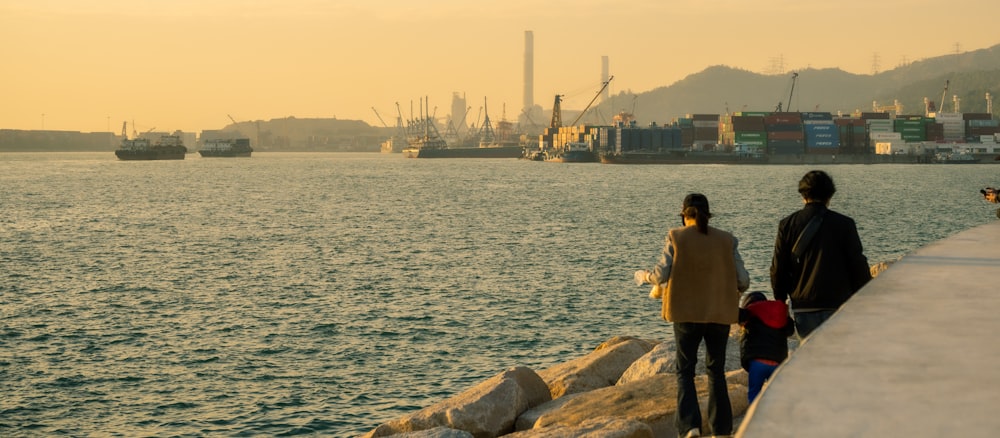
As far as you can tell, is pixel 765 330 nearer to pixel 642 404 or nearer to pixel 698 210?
pixel 698 210

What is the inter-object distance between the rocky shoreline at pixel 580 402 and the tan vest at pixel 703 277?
1143 millimetres

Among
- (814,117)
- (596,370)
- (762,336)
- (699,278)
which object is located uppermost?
(814,117)

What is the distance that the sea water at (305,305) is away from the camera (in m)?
15.9

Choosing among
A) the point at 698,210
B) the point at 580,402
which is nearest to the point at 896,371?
the point at 698,210

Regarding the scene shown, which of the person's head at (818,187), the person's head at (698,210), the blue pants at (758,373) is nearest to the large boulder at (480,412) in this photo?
the blue pants at (758,373)

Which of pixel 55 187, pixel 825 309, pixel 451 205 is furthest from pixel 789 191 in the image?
pixel 825 309

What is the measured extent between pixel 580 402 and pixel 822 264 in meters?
3.13

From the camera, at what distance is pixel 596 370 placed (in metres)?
12.0

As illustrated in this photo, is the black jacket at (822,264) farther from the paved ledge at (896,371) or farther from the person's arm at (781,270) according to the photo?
the paved ledge at (896,371)

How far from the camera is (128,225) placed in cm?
5406

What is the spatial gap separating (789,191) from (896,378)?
298ft

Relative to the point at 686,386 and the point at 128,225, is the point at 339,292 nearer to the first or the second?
the point at 686,386

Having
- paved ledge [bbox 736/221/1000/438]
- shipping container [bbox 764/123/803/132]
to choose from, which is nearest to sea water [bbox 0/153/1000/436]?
paved ledge [bbox 736/221/1000/438]

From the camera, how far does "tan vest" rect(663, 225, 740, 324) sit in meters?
6.68
